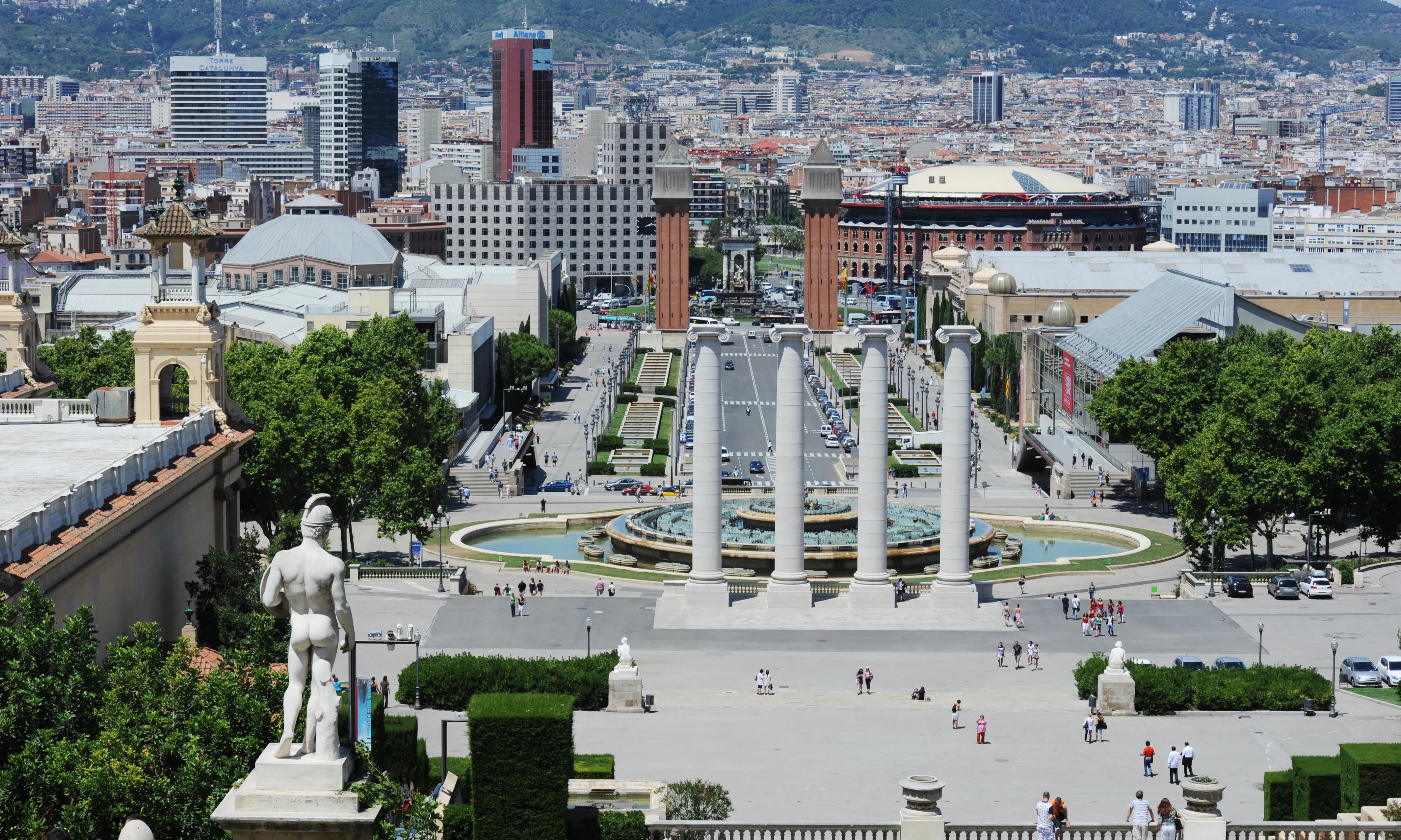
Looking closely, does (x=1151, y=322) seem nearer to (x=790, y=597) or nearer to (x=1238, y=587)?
(x=1238, y=587)

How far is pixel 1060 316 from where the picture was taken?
147m

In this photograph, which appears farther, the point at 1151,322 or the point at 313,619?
the point at 1151,322

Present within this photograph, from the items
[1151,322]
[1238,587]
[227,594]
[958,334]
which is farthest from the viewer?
[1151,322]

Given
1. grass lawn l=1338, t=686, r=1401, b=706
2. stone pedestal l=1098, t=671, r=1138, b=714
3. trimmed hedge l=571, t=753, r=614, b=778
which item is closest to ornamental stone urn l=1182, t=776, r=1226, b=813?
trimmed hedge l=571, t=753, r=614, b=778

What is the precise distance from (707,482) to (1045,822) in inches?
1495

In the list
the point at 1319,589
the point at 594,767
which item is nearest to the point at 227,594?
the point at 594,767

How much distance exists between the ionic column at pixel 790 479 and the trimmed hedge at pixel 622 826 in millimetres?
32640

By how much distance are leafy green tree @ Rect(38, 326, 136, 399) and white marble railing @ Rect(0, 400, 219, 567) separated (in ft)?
105

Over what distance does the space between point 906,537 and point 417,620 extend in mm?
25300

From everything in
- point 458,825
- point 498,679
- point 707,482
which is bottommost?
point 498,679

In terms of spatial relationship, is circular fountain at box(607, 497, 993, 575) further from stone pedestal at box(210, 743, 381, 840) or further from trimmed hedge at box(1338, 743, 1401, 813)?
stone pedestal at box(210, 743, 381, 840)

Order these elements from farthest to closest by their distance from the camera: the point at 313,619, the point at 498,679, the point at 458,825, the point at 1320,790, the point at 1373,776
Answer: the point at 498,679
the point at 1320,790
the point at 1373,776
the point at 458,825
the point at 313,619

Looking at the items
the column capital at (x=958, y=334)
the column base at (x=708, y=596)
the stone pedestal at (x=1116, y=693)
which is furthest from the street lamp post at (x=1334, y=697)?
the column base at (x=708, y=596)

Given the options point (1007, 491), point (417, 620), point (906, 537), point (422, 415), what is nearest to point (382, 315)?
point (422, 415)
